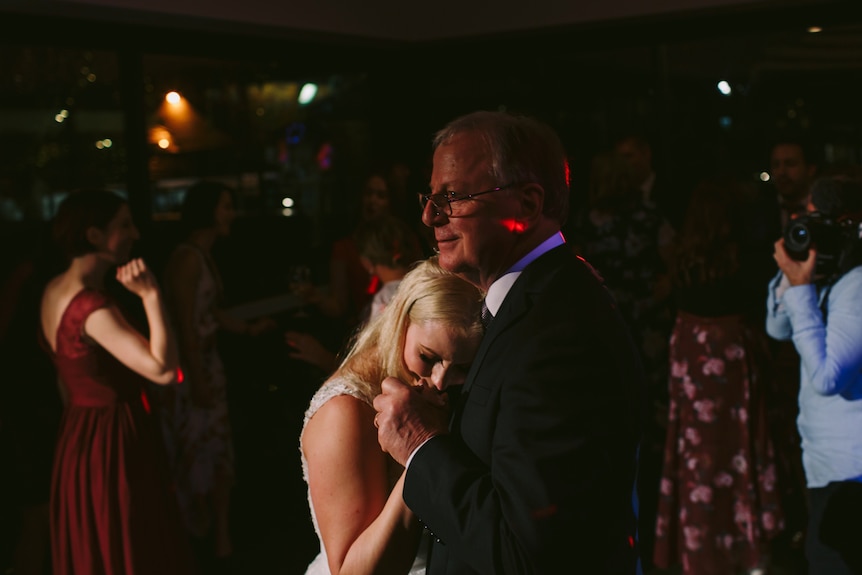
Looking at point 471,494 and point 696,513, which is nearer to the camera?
point 471,494

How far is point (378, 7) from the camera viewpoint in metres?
5.34

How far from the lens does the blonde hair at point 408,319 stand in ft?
5.66

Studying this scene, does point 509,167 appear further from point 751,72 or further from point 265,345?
point 751,72

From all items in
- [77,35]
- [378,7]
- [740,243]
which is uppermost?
[378,7]

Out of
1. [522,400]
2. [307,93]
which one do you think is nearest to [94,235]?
[522,400]

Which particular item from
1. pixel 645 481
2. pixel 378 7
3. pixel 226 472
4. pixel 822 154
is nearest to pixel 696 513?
pixel 645 481

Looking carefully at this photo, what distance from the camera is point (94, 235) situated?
3094 mm

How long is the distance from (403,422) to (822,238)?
164cm

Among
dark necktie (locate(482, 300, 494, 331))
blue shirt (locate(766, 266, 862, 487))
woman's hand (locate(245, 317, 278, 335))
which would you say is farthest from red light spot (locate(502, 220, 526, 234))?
woman's hand (locate(245, 317, 278, 335))

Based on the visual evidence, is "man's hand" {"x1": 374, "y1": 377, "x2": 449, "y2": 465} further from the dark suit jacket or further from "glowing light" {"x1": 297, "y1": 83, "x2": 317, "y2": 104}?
"glowing light" {"x1": 297, "y1": 83, "x2": 317, "y2": 104}

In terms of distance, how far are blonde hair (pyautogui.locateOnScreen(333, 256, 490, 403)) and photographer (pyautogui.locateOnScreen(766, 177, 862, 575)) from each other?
118cm

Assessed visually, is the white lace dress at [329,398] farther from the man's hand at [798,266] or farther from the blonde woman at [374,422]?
the man's hand at [798,266]

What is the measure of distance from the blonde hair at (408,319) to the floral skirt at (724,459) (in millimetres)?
2098

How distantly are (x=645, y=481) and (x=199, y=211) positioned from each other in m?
2.64
